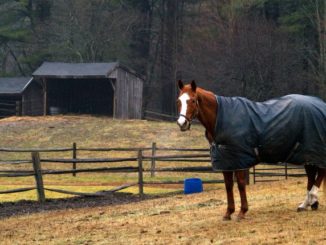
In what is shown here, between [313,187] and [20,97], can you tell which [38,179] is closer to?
[313,187]

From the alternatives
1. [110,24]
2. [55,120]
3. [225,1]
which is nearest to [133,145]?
[55,120]

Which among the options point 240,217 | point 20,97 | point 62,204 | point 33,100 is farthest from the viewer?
point 33,100

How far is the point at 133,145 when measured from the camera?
3403 cm

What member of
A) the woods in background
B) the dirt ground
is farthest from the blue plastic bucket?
the woods in background

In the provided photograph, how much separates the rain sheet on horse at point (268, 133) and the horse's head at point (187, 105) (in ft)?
1.48

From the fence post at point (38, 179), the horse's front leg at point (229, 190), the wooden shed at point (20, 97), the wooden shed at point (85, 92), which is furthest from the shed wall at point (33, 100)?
the horse's front leg at point (229, 190)

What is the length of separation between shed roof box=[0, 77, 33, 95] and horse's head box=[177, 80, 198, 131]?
38.3 metres

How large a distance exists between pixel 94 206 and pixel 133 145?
18.7 m

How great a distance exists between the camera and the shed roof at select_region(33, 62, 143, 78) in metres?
43.8

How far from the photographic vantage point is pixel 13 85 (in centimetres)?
4816

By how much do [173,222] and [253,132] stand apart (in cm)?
200

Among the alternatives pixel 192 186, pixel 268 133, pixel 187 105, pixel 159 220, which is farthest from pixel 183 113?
pixel 192 186

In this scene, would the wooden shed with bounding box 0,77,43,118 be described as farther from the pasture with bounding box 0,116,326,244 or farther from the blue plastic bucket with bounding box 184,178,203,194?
the blue plastic bucket with bounding box 184,178,203,194

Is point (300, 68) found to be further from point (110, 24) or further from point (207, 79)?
point (110, 24)
